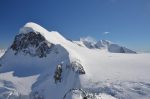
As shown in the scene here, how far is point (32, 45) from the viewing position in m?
128

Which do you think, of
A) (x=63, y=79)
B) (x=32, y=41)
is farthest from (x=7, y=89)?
(x=32, y=41)

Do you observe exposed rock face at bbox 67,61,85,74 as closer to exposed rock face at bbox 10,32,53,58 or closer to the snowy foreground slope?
the snowy foreground slope

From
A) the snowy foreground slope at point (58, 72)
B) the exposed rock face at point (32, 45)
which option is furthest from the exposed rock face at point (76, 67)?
the exposed rock face at point (32, 45)

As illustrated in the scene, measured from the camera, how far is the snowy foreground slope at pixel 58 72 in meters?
72.5

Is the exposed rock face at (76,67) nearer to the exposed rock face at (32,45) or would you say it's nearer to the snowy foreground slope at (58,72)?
the snowy foreground slope at (58,72)

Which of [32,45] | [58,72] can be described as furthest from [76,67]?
[32,45]

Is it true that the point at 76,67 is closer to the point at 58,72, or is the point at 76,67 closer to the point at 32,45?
the point at 58,72

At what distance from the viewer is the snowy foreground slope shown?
72.5 metres

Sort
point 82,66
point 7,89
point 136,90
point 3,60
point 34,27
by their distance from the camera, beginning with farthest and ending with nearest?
point 34,27 → point 3,60 → point 7,89 → point 82,66 → point 136,90

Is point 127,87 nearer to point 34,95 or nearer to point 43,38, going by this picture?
point 34,95

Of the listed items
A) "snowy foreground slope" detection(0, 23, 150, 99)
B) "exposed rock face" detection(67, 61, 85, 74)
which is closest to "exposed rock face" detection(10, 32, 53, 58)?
"snowy foreground slope" detection(0, 23, 150, 99)

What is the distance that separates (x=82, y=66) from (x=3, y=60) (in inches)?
1980

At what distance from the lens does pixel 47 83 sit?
95.6 meters

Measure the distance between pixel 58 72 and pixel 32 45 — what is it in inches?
1493
